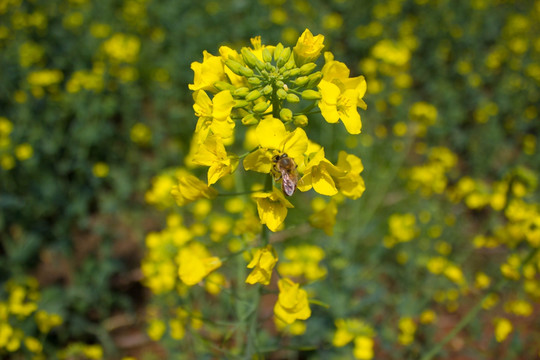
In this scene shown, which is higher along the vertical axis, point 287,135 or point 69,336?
point 287,135

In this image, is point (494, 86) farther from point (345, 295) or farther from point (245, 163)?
→ point (245, 163)

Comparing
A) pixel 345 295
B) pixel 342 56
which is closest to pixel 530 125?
pixel 342 56

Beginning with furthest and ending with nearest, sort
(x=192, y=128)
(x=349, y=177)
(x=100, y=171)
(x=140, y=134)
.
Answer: (x=192, y=128), (x=140, y=134), (x=100, y=171), (x=349, y=177)

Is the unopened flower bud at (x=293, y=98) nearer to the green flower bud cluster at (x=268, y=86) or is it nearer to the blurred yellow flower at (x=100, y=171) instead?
the green flower bud cluster at (x=268, y=86)

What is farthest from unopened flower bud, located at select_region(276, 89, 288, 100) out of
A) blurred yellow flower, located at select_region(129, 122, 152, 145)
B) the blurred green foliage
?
blurred yellow flower, located at select_region(129, 122, 152, 145)

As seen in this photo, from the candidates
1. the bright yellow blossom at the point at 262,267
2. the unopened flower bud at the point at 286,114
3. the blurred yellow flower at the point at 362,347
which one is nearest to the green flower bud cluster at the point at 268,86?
the unopened flower bud at the point at 286,114

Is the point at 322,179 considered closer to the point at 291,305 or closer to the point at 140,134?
the point at 291,305

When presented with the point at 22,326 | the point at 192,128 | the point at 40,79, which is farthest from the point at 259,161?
the point at 40,79
